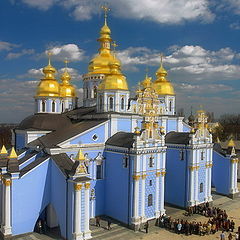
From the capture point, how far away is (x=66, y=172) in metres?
13.0

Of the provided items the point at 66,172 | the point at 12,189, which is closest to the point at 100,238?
the point at 66,172

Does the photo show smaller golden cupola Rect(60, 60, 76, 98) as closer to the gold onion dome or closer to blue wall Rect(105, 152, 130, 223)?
the gold onion dome

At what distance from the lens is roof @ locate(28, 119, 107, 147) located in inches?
594

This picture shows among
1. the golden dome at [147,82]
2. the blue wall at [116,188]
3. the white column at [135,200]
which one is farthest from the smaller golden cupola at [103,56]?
the white column at [135,200]

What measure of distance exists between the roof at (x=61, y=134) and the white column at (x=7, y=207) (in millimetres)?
2938

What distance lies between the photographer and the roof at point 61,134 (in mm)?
15084

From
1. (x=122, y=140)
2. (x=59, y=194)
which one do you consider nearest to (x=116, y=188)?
(x=122, y=140)

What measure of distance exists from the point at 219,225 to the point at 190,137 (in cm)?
529

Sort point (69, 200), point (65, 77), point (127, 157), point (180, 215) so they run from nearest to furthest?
1. point (69, 200)
2. point (127, 157)
3. point (180, 215)
4. point (65, 77)

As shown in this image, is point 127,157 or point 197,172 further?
point 197,172

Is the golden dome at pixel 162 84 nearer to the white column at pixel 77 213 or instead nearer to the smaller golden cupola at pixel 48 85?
the smaller golden cupola at pixel 48 85

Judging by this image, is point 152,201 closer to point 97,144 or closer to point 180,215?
point 180,215

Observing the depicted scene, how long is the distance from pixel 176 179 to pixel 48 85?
10.9m

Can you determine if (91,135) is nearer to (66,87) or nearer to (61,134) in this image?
(61,134)
